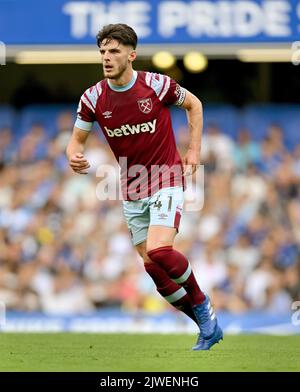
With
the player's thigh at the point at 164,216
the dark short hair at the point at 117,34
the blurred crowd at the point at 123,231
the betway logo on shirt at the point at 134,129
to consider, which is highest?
the blurred crowd at the point at 123,231

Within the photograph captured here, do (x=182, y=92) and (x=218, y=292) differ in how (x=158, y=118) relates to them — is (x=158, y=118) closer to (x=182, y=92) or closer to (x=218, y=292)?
(x=182, y=92)

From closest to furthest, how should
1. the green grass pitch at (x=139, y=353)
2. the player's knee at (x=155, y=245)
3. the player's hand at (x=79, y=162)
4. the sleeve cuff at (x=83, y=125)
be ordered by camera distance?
the green grass pitch at (x=139, y=353) → the player's knee at (x=155, y=245) → the player's hand at (x=79, y=162) → the sleeve cuff at (x=83, y=125)

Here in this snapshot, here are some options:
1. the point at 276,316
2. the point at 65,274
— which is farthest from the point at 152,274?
the point at 65,274

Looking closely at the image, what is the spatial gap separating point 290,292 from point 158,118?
7.47 m

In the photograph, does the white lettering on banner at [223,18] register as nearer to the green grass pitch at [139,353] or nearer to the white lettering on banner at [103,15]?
the white lettering on banner at [103,15]

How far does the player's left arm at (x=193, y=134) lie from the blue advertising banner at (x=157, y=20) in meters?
5.84

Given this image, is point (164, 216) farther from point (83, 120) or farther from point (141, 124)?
point (83, 120)

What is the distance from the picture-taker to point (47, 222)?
16891 millimetres

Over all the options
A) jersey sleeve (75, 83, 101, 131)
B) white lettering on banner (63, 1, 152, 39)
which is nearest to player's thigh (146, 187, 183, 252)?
jersey sleeve (75, 83, 101, 131)

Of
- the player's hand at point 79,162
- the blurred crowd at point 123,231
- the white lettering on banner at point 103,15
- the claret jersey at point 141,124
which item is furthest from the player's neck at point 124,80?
the blurred crowd at point 123,231

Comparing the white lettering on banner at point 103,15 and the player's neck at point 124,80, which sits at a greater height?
the white lettering on banner at point 103,15

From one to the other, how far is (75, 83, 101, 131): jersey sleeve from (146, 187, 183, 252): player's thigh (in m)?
0.89

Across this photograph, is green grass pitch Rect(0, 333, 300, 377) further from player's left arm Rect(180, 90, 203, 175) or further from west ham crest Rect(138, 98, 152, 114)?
west ham crest Rect(138, 98, 152, 114)

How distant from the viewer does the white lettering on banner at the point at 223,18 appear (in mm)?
14781
